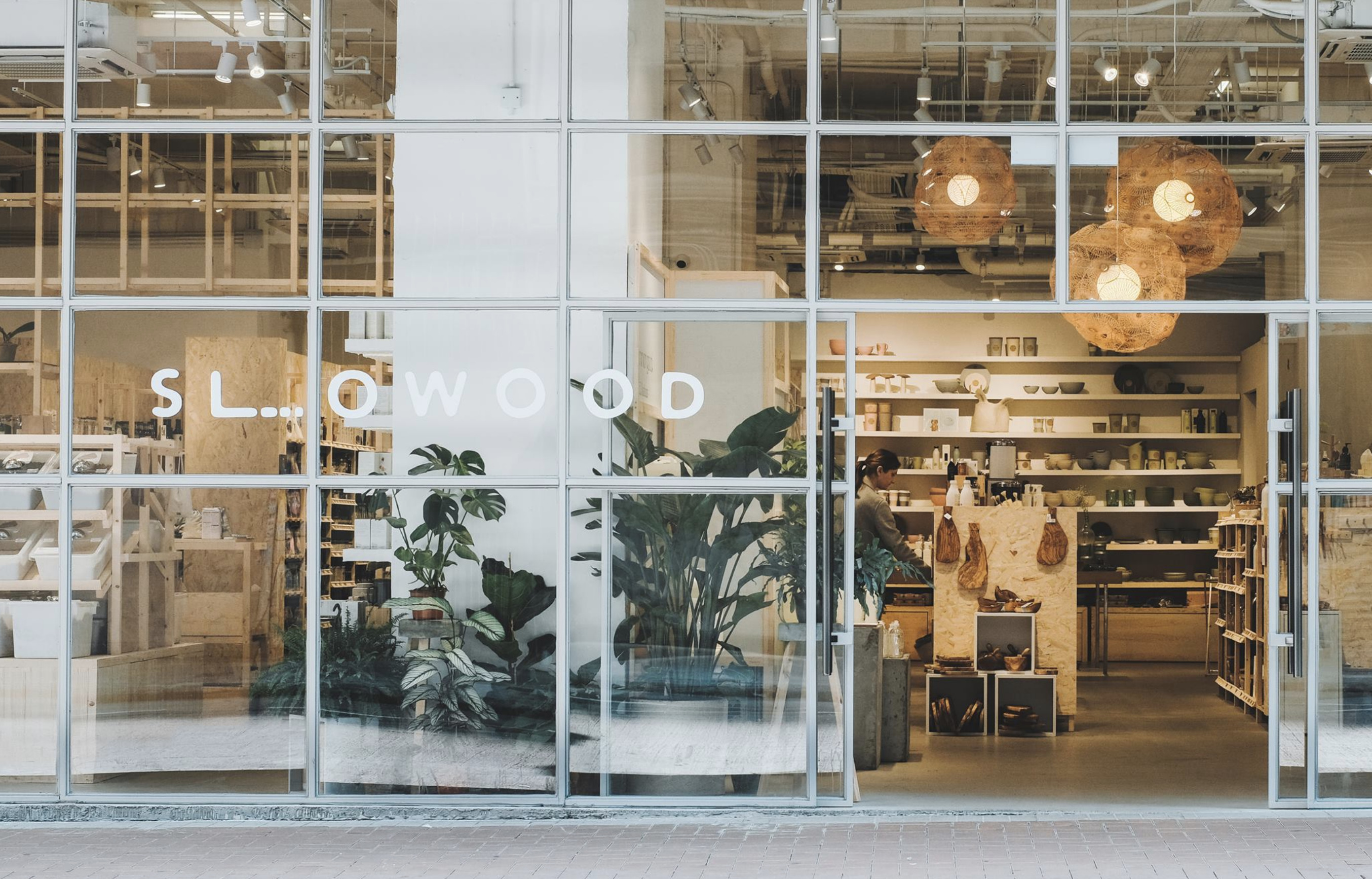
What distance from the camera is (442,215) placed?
7340mm

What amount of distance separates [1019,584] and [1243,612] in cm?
183

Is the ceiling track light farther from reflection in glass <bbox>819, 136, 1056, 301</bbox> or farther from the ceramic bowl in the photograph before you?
the ceramic bowl

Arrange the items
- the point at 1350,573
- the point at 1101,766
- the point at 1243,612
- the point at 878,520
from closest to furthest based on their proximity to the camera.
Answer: the point at 1350,573
the point at 1101,766
the point at 878,520
the point at 1243,612

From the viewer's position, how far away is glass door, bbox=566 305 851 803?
7.13 m

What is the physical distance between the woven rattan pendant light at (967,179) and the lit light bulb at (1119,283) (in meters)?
0.60

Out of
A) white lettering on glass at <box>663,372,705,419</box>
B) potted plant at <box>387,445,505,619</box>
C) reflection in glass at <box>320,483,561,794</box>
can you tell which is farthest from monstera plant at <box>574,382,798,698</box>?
potted plant at <box>387,445,505,619</box>

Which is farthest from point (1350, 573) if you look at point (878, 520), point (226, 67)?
point (226, 67)

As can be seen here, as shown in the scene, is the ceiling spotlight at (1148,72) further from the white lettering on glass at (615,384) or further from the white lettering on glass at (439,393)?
the white lettering on glass at (439,393)

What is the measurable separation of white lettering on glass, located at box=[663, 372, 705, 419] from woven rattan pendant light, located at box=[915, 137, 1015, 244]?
1.46 m

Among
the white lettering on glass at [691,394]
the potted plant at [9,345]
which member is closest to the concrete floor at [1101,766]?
the white lettering on glass at [691,394]

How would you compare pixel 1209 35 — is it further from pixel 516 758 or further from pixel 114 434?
pixel 114 434

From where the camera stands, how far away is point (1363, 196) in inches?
283

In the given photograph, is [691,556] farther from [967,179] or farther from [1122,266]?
[1122,266]

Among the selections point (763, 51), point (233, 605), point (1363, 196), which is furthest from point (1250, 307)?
point (233, 605)
